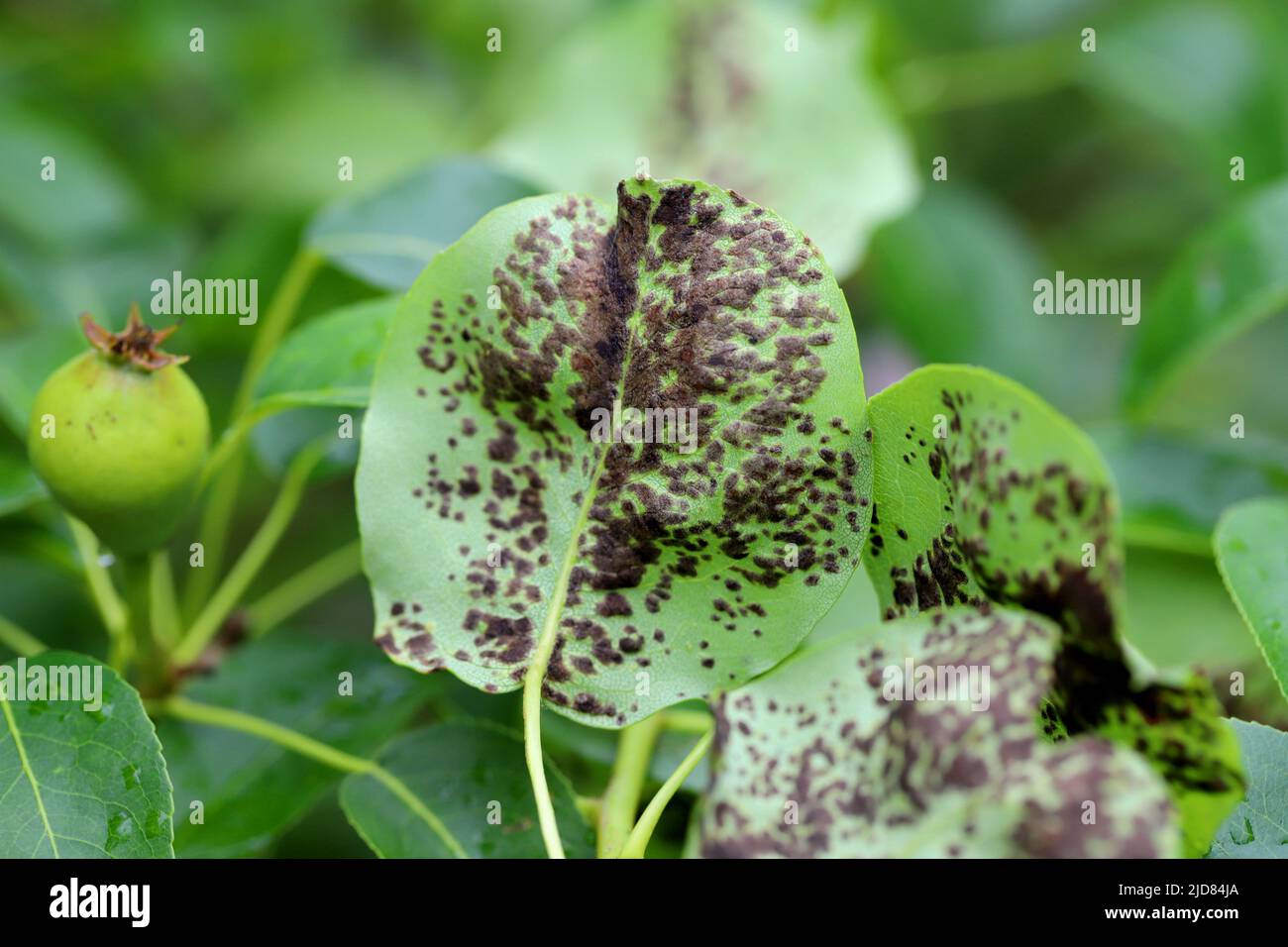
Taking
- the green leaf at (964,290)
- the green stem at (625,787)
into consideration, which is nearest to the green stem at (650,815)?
the green stem at (625,787)

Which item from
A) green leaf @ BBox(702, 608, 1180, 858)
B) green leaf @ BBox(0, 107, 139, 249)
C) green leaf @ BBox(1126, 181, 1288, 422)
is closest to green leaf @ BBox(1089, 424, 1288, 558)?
green leaf @ BBox(1126, 181, 1288, 422)

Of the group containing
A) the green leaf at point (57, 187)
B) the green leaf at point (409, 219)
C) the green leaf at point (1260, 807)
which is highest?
the green leaf at point (57, 187)

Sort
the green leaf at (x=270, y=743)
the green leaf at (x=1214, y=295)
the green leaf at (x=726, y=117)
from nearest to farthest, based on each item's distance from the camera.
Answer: the green leaf at (x=270, y=743), the green leaf at (x=1214, y=295), the green leaf at (x=726, y=117)

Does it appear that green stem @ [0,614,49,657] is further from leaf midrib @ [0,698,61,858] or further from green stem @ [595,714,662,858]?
green stem @ [595,714,662,858]

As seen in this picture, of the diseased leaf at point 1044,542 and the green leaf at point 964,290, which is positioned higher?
the green leaf at point 964,290

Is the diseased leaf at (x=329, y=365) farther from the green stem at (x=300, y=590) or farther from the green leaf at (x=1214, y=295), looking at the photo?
the green leaf at (x=1214, y=295)

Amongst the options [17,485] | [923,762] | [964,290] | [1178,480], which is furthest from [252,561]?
[964,290]

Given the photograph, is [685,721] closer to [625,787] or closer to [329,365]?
[625,787]
